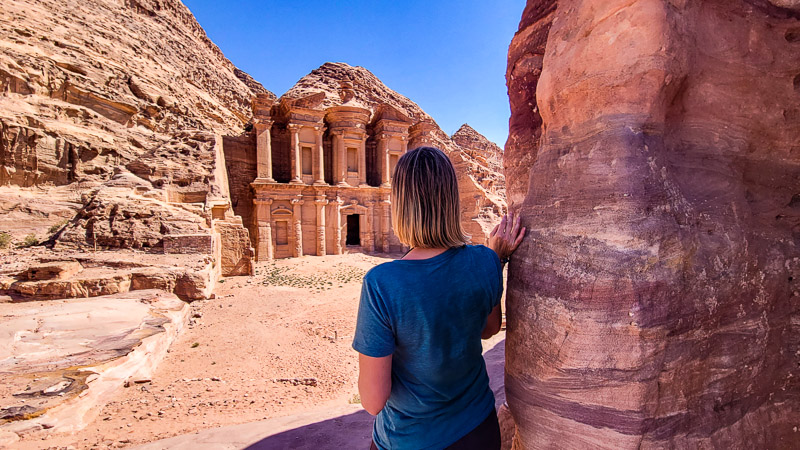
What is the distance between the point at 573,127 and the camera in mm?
1617

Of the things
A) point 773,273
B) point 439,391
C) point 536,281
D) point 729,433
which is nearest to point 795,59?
point 773,273

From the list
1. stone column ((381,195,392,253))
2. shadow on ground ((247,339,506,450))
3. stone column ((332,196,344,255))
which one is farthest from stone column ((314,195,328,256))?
shadow on ground ((247,339,506,450))

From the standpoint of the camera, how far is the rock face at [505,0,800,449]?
4.25 feet

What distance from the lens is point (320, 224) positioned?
22562 mm

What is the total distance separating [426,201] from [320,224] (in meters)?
21.9

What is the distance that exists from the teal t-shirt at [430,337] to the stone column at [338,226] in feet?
72.3

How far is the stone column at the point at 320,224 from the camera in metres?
22.4

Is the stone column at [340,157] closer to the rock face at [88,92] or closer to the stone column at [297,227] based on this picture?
the stone column at [297,227]

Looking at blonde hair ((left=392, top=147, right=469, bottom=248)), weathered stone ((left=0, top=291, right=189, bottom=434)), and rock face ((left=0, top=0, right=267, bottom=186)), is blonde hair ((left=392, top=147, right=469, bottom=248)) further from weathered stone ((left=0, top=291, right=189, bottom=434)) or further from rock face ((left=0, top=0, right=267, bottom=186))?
rock face ((left=0, top=0, right=267, bottom=186))

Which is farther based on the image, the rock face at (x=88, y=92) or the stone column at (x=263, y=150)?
the stone column at (x=263, y=150)

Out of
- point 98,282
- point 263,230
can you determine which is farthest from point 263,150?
point 98,282

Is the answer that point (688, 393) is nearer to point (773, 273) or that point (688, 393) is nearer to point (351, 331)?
point (773, 273)

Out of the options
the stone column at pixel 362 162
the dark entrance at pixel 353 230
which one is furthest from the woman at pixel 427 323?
the dark entrance at pixel 353 230

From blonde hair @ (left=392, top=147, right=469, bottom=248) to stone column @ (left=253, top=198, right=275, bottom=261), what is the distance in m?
20.9
